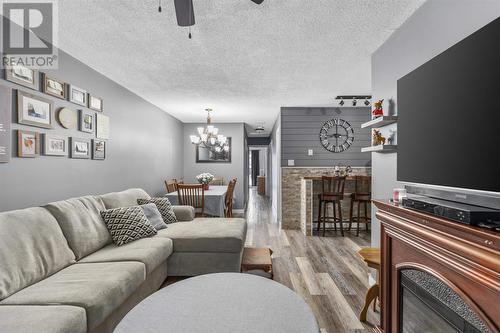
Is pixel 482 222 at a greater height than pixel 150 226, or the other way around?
pixel 482 222

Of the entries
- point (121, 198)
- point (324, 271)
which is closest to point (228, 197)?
point (121, 198)

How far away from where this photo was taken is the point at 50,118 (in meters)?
2.62

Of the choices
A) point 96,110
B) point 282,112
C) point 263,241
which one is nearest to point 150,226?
point 96,110

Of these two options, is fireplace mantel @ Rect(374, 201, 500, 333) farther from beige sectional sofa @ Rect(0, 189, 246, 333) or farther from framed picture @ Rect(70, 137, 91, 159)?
framed picture @ Rect(70, 137, 91, 159)

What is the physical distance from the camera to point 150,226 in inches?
117

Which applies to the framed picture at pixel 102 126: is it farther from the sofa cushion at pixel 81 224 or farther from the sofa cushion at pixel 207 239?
the sofa cushion at pixel 207 239

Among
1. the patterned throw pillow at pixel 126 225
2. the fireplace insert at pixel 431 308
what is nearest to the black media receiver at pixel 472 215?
the fireplace insert at pixel 431 308

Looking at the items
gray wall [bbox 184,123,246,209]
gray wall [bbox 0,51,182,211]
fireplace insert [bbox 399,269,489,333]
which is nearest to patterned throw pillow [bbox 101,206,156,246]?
gray wall [bbox 0,51,182,211]

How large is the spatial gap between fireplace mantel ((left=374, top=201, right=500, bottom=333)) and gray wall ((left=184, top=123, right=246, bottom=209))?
5637 mm

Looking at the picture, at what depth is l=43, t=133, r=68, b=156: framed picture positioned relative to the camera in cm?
260

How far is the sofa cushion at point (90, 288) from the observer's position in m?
1.56

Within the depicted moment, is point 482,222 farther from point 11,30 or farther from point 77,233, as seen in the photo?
point 11,30

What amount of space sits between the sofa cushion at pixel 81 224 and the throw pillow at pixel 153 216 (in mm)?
528

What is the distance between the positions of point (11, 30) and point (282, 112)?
4.38m
